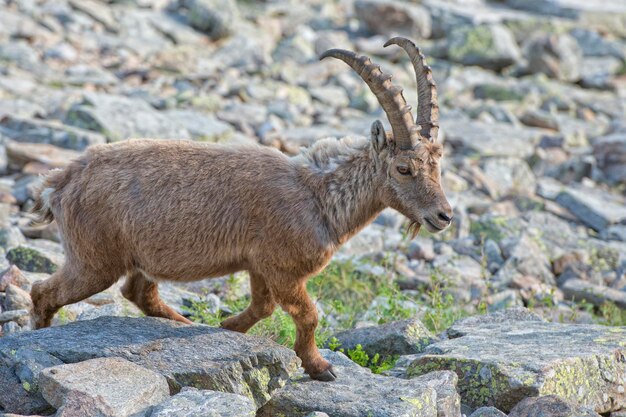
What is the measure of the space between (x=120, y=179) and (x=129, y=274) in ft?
2.88

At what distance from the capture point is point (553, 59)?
2573 cm

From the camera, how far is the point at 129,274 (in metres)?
7.87

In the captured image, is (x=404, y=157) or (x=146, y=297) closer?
(x=404, y=157)

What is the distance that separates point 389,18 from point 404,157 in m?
20.8

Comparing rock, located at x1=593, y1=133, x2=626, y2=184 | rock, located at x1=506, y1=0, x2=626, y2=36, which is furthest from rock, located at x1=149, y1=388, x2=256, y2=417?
rock, located at x1=506, y1=0, x2=626, y2=36

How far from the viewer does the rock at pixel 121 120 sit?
14570 millimetres

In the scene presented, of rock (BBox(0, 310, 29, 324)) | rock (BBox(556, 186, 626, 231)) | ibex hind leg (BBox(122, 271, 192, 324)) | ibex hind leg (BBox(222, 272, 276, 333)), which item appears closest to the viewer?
ibex hind leg (BBox(222, 272, 276, 333))

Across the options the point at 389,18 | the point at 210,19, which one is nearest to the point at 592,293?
the point at 210,19

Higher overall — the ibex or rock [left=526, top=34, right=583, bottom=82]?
rock [left=526, top=34, right=583, bottom=82]

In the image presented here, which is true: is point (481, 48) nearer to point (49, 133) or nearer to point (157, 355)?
point (49, 133)

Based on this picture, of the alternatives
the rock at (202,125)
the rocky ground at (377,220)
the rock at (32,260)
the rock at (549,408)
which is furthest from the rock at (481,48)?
the rock at (549,408)

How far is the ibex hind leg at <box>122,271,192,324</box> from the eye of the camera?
8094mm

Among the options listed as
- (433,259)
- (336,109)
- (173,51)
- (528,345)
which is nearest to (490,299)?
(433,259)

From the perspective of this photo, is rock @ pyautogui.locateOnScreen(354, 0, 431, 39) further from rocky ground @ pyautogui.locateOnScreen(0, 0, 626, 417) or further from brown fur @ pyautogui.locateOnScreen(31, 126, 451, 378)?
brown fur @ pyautogui.locateOnScreen(31, 126, 451, 378)
